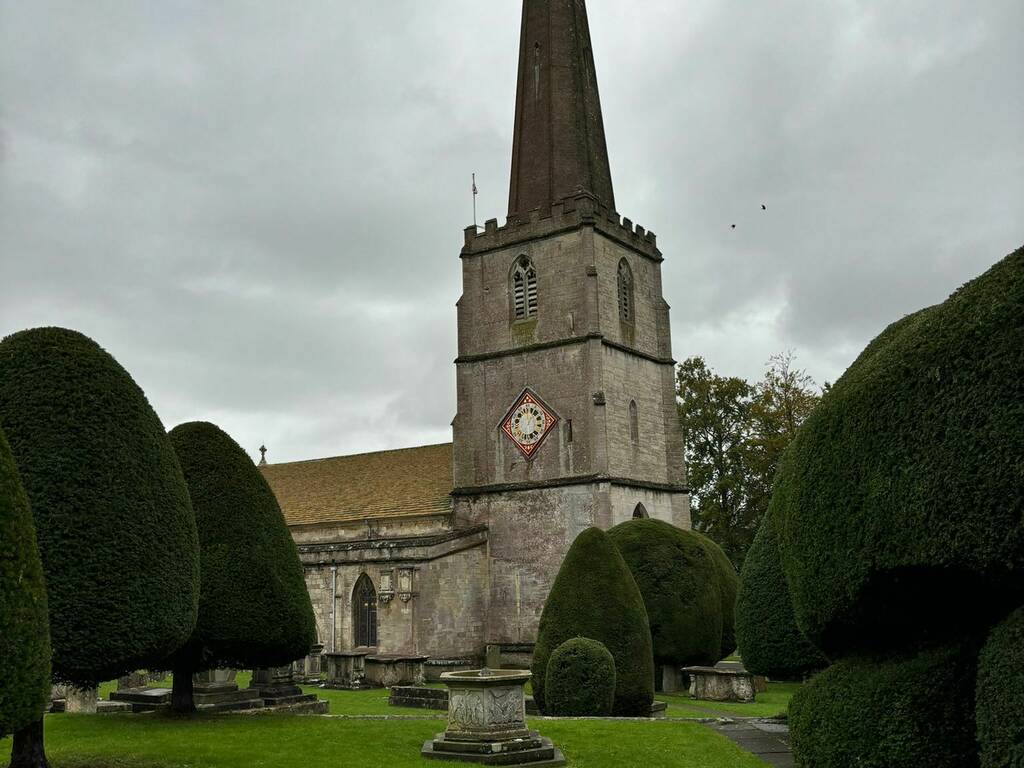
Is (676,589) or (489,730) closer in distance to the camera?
(489,730)

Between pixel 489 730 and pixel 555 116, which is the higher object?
pixel 555 116

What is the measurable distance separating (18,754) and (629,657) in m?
11.9

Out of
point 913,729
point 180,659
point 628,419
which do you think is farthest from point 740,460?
point 913,729

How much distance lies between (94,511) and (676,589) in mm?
16667

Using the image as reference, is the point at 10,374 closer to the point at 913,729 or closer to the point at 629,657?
the point at 913,729

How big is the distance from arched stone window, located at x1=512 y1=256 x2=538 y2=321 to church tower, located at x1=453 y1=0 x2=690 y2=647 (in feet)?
0.17

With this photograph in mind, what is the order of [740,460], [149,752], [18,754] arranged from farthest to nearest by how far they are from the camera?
[740,460]
[149,752]
[18,754]

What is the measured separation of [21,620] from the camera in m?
7.44

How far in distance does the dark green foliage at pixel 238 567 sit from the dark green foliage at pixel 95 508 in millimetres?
3157

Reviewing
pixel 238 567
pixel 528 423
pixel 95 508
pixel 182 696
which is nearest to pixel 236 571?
pixel 238 567

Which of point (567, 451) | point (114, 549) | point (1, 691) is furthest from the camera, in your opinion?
point (567, 451)

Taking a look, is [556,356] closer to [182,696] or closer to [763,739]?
[182,696]

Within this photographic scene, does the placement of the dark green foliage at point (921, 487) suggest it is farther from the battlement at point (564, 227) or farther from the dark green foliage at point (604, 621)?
the battlement at point (564, 227)

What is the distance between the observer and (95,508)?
11.7m
